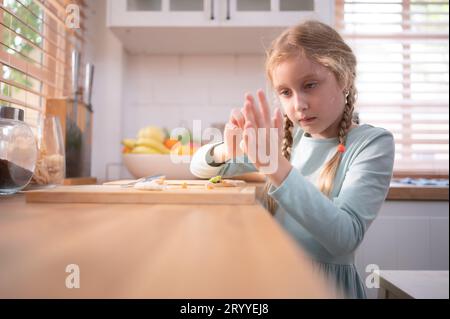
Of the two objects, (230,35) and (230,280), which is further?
(230,35)

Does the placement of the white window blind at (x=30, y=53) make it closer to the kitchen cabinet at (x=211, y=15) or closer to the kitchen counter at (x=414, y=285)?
the kitchen cabinet at (x=211, y=15)

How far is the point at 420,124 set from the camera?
1.14 meters

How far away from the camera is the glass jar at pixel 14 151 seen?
0.41 metres

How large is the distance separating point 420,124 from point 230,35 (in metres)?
0.63

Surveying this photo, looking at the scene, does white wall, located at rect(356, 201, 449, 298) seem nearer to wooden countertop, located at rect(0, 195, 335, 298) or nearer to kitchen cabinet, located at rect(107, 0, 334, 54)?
kitchen cabinet, located at rect(107, 0, 334, 54)

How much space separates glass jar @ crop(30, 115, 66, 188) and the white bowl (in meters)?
0.16

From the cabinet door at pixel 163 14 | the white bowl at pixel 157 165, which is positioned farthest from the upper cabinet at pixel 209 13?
the white bowl at pixel 157 165

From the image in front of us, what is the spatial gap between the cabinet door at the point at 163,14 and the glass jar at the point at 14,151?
2.09ft

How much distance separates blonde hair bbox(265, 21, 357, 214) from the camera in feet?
1.64

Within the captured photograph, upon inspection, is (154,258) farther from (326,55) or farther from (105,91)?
(105,91)

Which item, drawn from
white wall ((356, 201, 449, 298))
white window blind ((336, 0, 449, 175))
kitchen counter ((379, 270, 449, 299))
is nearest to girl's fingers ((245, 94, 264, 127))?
kitchen counter ((379, 270, 449, 299))

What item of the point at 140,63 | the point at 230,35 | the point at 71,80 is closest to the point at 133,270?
the point at 71,80

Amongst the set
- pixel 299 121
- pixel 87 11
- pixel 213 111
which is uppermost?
pixel 87 11

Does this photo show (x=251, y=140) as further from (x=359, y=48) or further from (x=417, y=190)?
(x=359, y=48)
